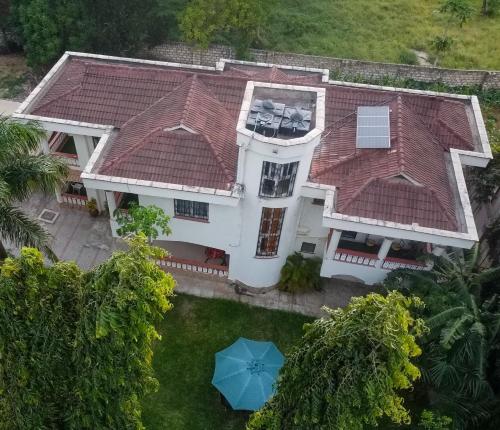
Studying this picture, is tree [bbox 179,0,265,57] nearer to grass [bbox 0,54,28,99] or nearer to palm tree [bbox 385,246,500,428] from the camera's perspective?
grass [bbox 0,54,28,99]

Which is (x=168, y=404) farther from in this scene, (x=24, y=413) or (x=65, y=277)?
(x=65, y=277)

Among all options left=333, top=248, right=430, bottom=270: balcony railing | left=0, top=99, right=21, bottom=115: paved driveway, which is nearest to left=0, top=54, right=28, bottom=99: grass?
left=0, top=99, right=21, bottom=115: paved driveway

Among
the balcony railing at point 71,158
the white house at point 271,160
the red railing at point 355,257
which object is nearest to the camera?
the white house at point 271,160

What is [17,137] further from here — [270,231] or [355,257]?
[355,257]

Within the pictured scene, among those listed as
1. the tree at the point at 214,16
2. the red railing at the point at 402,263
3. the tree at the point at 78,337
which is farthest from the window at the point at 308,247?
the tree at the point at 214,16

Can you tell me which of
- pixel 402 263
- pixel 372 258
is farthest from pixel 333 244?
pixel 402 263

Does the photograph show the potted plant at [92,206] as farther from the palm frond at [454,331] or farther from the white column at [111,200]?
the palm frond at [454,331]

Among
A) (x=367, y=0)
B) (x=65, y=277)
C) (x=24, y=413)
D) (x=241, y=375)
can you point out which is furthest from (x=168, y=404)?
(x=367, y=0)
